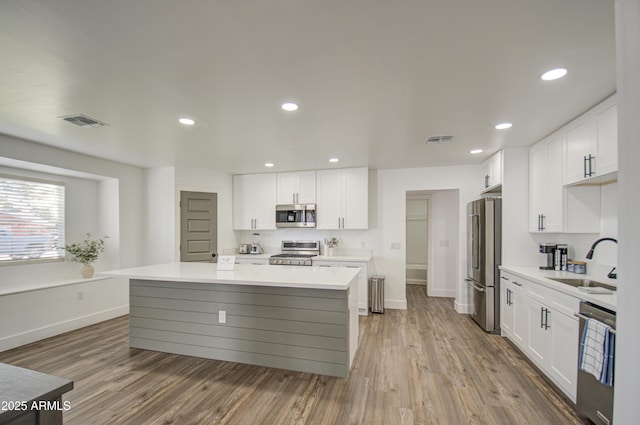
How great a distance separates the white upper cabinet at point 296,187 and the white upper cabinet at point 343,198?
137 millimetres

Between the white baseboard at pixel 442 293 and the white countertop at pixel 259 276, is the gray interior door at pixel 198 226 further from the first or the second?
the white baseboard at pixel 442 293

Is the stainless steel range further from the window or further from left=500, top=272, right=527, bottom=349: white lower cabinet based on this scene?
the window

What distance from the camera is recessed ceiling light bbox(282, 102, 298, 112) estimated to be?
2463 mm

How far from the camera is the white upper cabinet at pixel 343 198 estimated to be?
203 inches

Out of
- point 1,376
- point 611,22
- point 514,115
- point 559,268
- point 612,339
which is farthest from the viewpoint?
point 559,268

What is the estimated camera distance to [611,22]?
57.0 inches

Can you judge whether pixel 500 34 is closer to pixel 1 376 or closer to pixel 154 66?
pixel 154 66

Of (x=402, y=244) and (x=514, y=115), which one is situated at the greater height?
(x=514, y=115)

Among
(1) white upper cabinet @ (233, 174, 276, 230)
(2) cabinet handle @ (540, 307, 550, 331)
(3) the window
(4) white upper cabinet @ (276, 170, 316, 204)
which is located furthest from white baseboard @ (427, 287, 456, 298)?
(3) the window

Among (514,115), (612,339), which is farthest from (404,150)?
(612,339)

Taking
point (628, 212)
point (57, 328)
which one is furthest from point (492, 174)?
point (57, 328)

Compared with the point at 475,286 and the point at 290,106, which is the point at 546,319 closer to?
the point at 475,286

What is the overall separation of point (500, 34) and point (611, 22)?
0.50 metres

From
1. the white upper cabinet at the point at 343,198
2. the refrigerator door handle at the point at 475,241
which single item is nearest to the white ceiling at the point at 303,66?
the refrigerator door handle at the point at 475,241
